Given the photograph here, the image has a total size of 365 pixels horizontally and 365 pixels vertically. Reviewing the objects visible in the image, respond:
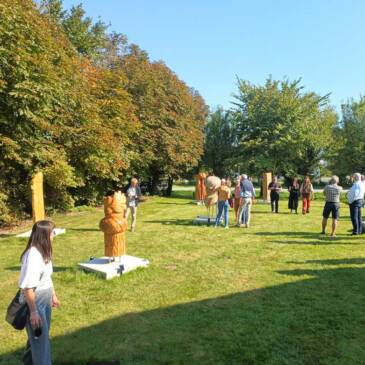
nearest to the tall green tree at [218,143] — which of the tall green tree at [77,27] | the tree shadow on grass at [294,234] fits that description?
the tall green tree at [77,27]

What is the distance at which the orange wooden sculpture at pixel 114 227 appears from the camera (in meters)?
8.42

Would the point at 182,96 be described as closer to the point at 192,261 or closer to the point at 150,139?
the point at 150,139

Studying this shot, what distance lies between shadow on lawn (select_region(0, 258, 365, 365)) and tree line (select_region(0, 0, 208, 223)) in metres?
9.97

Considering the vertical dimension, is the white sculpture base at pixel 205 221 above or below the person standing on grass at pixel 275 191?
below

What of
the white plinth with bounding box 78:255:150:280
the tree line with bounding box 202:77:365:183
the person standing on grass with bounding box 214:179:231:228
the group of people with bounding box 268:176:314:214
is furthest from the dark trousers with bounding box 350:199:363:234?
the tree line with bounding box 202:77:365:183

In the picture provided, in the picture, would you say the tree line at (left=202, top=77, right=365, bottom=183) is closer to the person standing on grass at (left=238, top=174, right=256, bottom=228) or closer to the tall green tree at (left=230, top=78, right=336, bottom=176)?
the tall green tree at (left=230, top=78, right=336, bottom=176)

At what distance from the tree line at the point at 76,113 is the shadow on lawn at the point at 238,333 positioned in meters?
9.97

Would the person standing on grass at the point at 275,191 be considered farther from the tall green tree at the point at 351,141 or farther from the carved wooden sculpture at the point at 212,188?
the tall green tree at the point at 351,141

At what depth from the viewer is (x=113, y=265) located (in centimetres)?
844

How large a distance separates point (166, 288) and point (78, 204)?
1740 centimetres

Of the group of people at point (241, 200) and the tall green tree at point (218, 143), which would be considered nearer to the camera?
the group of people at point (241, 200)

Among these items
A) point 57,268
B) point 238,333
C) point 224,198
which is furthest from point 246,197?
point 238,333

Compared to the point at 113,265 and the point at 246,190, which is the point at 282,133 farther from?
the point at 113,265

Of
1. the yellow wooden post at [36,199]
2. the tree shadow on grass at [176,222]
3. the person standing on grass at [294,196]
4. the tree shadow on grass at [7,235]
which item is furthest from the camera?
the person standing on grass at [294,196]
